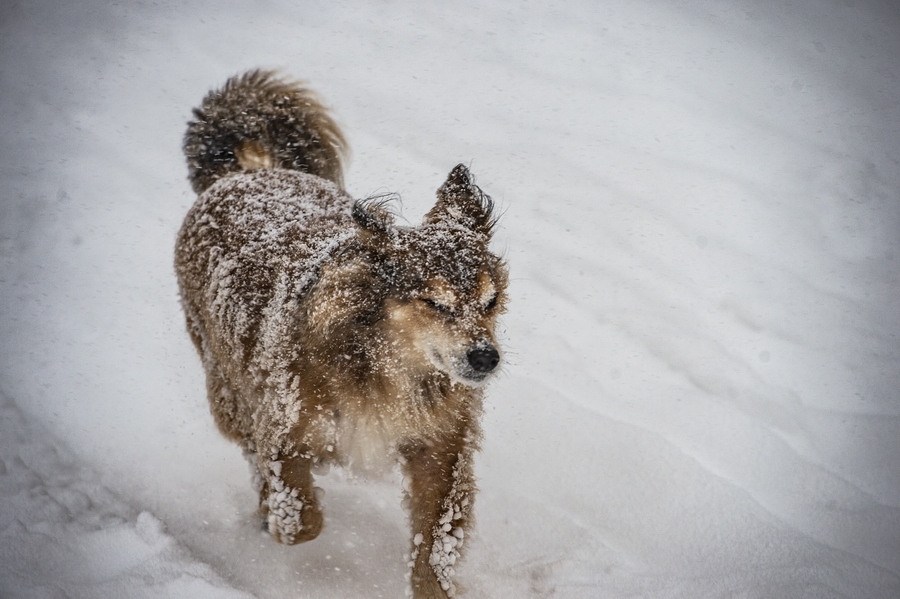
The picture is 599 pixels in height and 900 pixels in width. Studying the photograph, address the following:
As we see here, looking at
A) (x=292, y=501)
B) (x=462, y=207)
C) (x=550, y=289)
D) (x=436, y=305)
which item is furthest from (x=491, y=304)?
(x=550, y=289)

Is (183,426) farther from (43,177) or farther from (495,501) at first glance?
(43,177)

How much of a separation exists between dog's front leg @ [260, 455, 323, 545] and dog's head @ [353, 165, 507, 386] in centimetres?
80

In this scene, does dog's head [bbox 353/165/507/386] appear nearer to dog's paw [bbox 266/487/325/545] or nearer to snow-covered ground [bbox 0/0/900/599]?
dog's paw [bbox 266/487/325/545]

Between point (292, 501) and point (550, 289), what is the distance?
2815 millimetres

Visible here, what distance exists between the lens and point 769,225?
5.25m

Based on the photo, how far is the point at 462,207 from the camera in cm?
267

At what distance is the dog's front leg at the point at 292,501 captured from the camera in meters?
2.65

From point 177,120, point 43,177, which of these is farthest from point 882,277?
point 43,177

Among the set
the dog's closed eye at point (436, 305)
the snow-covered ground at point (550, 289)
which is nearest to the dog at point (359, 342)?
the dog's closed eye at point (436, 305)

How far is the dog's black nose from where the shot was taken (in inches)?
86.4

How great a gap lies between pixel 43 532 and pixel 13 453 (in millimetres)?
746

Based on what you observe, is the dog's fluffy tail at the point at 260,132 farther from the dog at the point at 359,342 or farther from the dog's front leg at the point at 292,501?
the dog's front leg at the point at 292,501

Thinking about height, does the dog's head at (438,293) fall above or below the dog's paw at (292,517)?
above

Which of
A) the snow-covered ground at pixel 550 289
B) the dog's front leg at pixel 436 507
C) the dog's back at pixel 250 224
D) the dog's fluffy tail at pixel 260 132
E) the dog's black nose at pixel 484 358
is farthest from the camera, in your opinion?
the dog's fluffy tail at pixel 260 132
